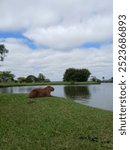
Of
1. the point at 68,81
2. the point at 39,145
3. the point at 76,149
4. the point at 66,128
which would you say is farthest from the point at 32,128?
the point at 68,81

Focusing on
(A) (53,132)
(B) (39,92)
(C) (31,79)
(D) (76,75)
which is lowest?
(A) (53,132)

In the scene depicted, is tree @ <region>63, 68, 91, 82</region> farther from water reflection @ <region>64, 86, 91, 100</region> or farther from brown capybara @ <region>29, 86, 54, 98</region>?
brown capybara @ <region>29, 86, 54, 98</region>

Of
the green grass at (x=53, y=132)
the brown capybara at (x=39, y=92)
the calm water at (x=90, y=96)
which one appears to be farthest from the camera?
the calm water at (x=90, y=96)

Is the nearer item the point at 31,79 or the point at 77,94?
the point at 77,94

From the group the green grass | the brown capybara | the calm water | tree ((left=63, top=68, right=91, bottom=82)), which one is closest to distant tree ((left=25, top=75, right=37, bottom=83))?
tree ((left=63, top=68, right=91, bottom=82))

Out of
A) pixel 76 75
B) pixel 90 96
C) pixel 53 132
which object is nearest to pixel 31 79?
pixel 76 75

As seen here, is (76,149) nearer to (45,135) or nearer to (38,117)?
(45,135)

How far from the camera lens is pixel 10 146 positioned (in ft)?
20.0

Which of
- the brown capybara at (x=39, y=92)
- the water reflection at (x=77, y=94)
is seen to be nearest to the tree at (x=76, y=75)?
the water reflection at (x=77, y=94)

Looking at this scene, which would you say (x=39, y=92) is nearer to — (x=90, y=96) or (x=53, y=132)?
(x=53, y=132)

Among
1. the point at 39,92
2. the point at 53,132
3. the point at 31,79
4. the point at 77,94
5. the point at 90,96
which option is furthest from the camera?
the point at 31,79

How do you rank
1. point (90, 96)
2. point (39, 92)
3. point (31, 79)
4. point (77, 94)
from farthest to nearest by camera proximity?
point (31, 79), point (77, 94), point (90, 96), point (39, 92)

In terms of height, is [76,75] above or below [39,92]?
above

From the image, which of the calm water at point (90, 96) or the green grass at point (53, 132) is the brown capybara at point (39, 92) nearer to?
the calm water at point (90, 96)
